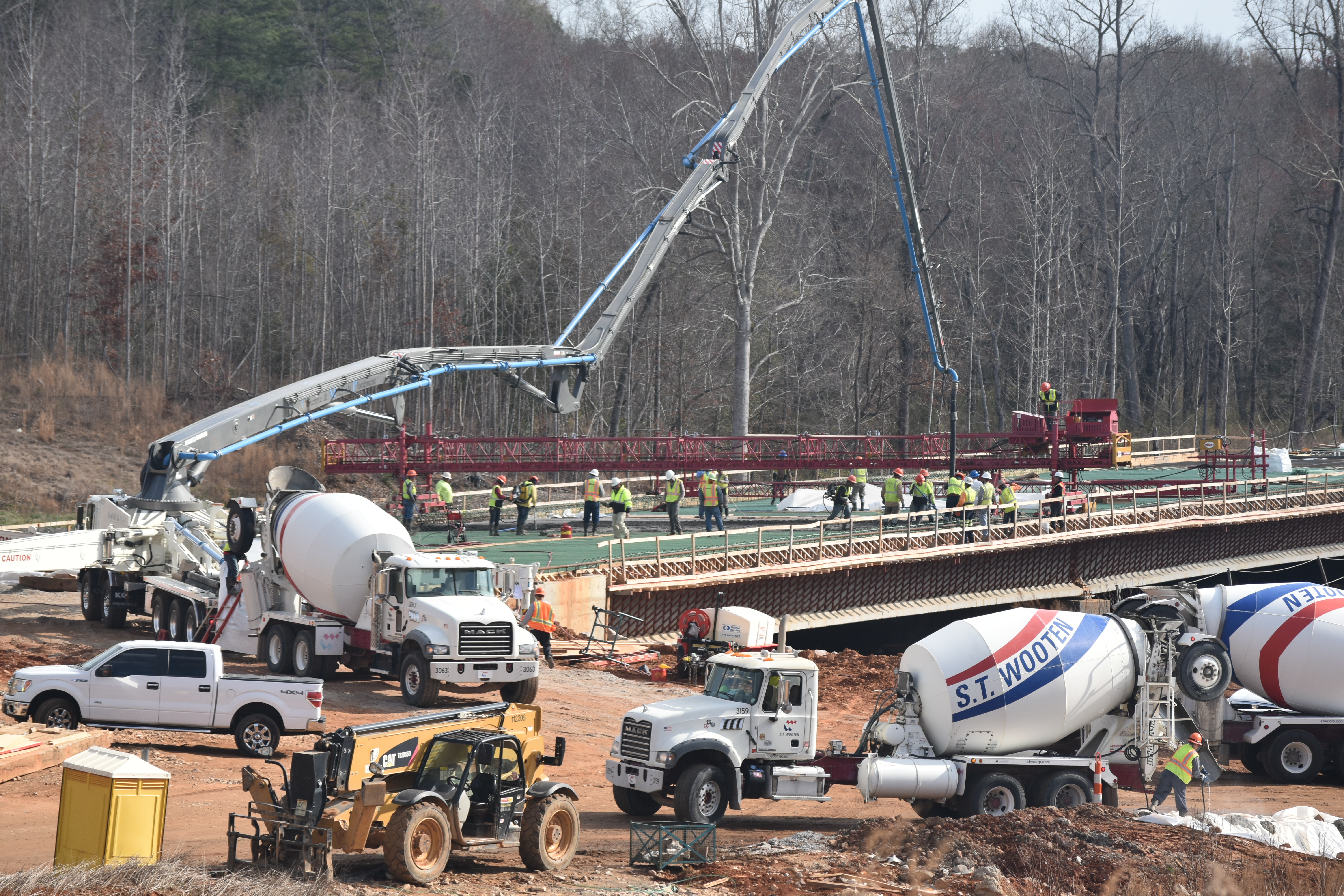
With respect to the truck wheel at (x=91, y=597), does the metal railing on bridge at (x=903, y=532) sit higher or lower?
higher

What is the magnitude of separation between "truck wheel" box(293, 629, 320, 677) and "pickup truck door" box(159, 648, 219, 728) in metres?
4.23

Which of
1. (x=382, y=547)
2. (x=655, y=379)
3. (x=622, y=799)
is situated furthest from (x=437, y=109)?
(x=622, y=799)

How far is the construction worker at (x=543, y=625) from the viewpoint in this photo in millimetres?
24672

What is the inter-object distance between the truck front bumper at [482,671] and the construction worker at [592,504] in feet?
48.6

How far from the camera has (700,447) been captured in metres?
41.4

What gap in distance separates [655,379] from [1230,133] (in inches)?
1533

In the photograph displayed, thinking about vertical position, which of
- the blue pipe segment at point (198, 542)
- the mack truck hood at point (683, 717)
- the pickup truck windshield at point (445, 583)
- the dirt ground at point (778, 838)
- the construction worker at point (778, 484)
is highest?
the construction worker at point (778, 484)

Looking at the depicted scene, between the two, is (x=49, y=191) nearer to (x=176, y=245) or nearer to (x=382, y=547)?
(x=176, y=245)

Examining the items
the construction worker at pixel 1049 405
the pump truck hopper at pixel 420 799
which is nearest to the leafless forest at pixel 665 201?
the construction worker at pixel 1049 405

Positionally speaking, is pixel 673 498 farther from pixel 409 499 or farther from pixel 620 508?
pixel 409 499

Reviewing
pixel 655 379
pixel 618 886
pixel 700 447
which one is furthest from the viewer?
pixel 655 379

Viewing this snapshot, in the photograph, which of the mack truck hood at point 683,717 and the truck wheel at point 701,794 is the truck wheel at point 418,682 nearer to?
the mack truck hood at point 683,717

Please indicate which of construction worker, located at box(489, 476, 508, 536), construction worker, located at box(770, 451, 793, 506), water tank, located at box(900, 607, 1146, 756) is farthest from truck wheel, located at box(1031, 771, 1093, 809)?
construction worker, located at box(770, 451, 793, 506)

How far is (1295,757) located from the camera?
19.9 meters
